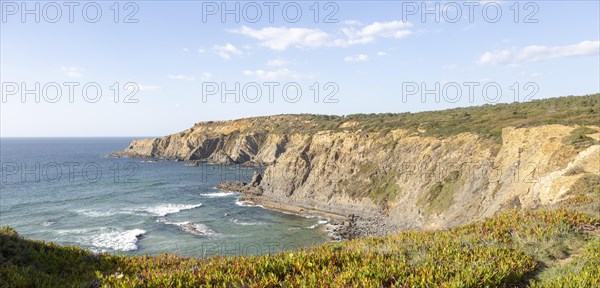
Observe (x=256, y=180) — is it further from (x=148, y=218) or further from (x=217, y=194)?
(x=148, y=218)

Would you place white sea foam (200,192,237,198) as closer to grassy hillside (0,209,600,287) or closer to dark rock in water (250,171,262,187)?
dark rock in water (250,171,262,187)

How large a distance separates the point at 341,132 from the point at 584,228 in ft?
228

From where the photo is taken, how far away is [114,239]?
47.7 meters

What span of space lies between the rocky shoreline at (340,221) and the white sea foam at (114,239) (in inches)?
994

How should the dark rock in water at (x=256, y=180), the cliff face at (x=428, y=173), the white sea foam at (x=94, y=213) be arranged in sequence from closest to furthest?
the cliff face at (x=428, y=173) → the white sea foam at (x=94, y=213) → the dark rock in water at (x=256, y=180)

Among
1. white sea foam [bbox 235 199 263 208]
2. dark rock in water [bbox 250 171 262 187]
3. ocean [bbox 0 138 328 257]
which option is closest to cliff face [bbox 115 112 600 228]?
dark rock in water [bbox 250 171 262 187]

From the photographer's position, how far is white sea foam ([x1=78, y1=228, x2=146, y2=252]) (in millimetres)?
43969

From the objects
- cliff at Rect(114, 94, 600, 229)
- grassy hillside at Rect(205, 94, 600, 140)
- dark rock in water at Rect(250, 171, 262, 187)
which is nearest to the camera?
cliff at Rect(114, 94, 600, 229)

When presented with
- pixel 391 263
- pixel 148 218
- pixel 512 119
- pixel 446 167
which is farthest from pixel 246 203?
pixel 391 263

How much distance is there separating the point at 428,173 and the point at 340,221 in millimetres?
16525

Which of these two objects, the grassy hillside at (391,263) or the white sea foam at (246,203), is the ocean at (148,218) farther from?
the grassy hillside at (391,263)

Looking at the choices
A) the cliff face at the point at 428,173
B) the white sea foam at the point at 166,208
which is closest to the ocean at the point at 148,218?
the white sea foam at the point at 166,208

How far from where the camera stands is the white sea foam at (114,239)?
43969 millimetres

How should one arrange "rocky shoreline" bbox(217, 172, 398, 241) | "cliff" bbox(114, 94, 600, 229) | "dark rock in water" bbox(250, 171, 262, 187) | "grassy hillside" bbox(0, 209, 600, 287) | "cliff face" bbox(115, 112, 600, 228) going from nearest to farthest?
"grassy hillside" bbox(0, 209, 600, 287) → "cliff" bbox(114, 94, 600, 229) → "cliff face" bbox(115, 112, 600, 228) → "rocky shoreline" bbox(217, 172, 398, 241) → "dark rock in water" bbox(250, 171, 262, 187)
